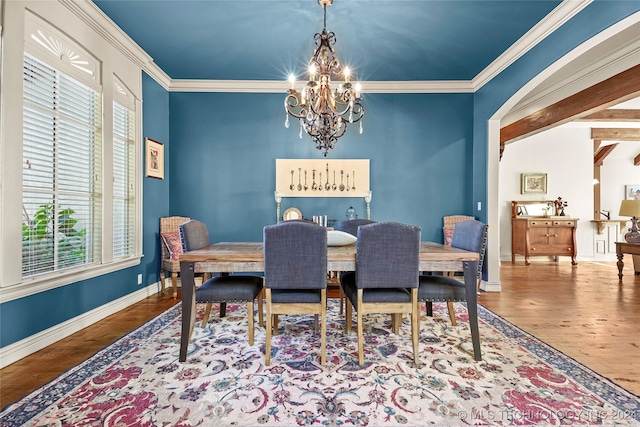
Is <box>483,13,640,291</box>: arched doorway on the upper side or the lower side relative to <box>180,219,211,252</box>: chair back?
upper

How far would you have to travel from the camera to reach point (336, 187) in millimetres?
4555

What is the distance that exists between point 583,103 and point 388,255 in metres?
4.36

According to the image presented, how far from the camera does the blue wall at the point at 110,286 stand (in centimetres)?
218

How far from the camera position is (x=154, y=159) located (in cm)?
406

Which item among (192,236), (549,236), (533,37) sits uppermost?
(533,37)

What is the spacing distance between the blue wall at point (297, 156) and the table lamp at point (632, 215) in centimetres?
273

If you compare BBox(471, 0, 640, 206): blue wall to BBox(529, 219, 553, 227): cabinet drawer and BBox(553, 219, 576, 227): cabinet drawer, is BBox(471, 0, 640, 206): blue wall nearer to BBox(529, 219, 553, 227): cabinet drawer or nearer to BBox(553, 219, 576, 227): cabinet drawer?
BBox(529, 219, 553, 227): cabinet drawer

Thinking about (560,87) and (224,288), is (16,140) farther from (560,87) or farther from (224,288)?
(560,87)

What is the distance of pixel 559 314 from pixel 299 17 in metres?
3.91

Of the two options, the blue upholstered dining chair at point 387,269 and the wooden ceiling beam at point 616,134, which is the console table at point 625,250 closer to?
the wooden ceiling beam at point 616,134

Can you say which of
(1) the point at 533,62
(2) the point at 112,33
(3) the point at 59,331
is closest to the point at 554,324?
(1) the point at 533,62

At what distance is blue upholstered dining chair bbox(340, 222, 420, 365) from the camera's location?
205cm

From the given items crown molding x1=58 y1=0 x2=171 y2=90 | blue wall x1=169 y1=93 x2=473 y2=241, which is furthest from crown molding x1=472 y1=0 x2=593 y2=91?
crown molding x1=58 y1=0 x2=171 y2=90

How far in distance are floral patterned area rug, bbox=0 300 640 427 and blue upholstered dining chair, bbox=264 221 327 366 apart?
11.5 inches
